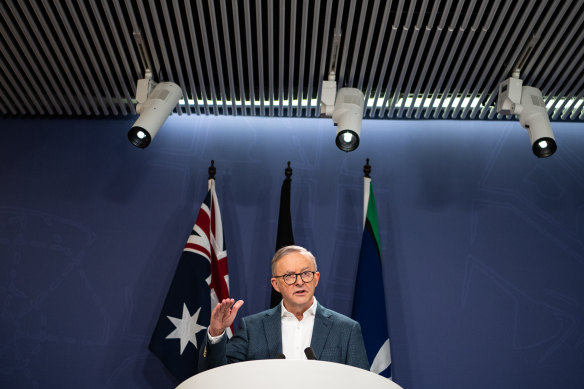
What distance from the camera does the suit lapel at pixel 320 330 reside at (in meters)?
2.81

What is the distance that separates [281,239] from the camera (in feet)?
13.7

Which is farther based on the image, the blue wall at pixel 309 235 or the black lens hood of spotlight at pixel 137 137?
the blue wall at pixel 309 235

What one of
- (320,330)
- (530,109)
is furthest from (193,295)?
(530,109)

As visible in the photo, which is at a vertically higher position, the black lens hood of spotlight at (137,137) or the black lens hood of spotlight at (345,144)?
the black lens hood of spotlight at (345,144)

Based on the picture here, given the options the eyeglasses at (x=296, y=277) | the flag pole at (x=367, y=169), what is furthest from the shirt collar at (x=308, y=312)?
the flag pole at (x=367, y=169)

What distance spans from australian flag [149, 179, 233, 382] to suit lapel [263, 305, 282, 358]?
3.70ft

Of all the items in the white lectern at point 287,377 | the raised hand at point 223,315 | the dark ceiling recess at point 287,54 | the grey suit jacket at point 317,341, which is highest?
the dark ceiling recess at point 287,54

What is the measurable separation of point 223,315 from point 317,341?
66 cm

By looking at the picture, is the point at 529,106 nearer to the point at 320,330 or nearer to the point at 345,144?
the point at 345,144

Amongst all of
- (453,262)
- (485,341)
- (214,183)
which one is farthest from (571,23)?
(214,183)

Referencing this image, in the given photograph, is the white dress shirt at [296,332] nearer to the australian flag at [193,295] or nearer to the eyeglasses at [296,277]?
the eyeglasses at [296,277]

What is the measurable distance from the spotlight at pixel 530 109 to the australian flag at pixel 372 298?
1.12m

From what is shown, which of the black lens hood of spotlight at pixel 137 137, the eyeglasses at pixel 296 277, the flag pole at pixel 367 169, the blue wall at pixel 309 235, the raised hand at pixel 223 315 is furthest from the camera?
the flag pole at pixel 367 169

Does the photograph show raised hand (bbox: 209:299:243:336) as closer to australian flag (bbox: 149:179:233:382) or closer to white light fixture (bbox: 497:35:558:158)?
australian flag (bbox: 149:179:233:382)
